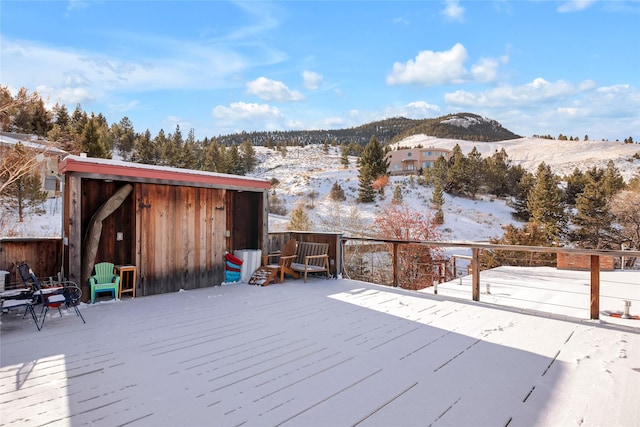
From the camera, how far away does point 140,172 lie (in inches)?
218

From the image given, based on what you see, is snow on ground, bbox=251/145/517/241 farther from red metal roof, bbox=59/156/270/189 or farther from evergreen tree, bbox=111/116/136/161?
evergreen tree, bbox=111/116/136/161

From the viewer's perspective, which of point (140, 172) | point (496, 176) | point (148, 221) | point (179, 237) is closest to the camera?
point (140, 172)

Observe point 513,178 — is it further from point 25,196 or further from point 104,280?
point 25,196

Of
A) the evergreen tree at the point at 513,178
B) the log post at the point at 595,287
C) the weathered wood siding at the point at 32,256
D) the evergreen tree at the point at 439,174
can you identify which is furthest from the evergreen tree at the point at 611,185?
the weathered wood siding at the point at 32,256

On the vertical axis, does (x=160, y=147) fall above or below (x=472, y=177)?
above

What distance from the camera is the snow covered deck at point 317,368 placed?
232cm

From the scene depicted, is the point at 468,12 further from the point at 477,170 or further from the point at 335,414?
the point at 477,170

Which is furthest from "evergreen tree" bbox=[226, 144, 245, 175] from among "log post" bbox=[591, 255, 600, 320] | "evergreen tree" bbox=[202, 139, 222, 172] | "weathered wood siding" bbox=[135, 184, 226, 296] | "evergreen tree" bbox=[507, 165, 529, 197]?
"log post" bbox=[591, 255, 600, 320]

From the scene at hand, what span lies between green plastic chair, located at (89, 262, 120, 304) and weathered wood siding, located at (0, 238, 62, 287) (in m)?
0.67

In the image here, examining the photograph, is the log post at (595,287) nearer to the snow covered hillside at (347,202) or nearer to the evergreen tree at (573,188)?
the snow covered hillside at (347,202)

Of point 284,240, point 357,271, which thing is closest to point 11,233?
point 284,240

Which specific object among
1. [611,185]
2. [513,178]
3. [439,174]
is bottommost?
[611,185]

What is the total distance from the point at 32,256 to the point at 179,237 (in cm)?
202

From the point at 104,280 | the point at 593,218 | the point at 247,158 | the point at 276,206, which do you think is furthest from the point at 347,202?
the point at 104,280
